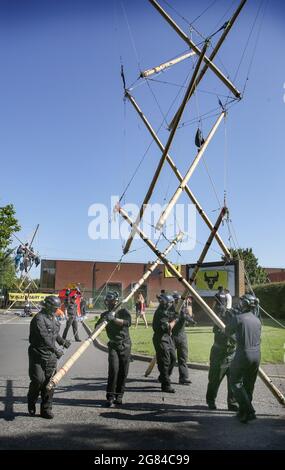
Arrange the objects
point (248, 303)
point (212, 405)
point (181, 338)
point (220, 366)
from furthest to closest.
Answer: point (181, 338), point (220, 366), point (212, 405), point (248, 303)

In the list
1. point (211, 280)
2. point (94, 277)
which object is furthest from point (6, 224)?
point (94, 277)

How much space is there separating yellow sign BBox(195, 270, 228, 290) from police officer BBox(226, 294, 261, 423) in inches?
617

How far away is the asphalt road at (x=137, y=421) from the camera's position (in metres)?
5.59

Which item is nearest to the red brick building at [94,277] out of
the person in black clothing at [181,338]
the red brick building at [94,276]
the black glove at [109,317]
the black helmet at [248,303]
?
the red brick building at [94,276]

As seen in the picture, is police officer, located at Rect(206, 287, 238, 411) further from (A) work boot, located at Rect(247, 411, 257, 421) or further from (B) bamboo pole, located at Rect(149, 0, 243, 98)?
(B) bamboo pole, located at Rect(149, 0, 243, 98)

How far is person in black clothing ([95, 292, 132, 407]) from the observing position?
25.4 ft

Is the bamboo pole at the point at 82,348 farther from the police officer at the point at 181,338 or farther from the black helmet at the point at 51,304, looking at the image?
the police officer at the point at 181,338

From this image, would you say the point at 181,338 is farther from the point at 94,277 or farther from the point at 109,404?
the point at 94,277

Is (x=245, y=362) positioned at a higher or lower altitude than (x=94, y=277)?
lower

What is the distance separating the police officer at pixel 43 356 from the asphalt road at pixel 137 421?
0.85 ft

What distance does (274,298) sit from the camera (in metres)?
26.9

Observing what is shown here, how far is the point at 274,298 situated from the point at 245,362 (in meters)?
21.3
